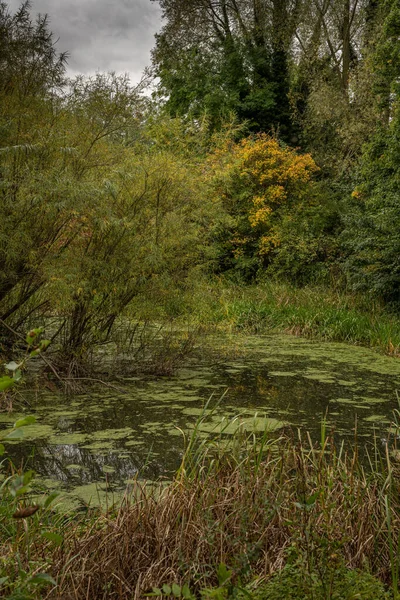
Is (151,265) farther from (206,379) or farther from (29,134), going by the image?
(29,134)

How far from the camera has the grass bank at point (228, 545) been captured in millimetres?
2314

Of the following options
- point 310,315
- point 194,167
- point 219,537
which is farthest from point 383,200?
point 219,537

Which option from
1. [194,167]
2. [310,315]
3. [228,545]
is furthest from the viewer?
[310,315]

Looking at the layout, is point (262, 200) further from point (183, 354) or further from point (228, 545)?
point (228, 545)

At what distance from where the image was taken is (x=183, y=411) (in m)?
5.99

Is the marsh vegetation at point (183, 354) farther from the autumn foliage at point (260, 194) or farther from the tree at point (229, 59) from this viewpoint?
the tree at point (229, 59)

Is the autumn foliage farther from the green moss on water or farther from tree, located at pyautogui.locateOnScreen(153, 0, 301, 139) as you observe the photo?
the green moss on water

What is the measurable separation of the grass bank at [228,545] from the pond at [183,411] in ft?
1.37

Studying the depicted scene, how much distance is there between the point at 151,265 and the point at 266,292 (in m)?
7.52

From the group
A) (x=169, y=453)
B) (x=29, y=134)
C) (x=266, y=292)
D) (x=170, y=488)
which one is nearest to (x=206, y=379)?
(x=169, y=453)

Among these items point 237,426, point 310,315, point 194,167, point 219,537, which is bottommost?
point 310,315

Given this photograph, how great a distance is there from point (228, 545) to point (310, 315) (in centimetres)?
968

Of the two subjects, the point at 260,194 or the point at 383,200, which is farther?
the point at 260,194

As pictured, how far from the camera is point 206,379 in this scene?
757 centimetres
